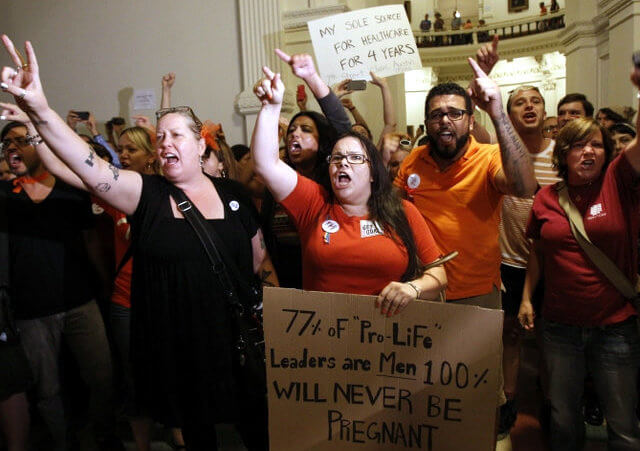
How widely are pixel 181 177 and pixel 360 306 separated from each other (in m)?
0.91

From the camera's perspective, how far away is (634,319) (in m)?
2.28

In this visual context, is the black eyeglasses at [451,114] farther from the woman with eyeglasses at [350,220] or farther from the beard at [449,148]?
the woman with eyeglasses at [350,220]

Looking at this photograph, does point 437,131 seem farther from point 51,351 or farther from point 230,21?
point 230,21

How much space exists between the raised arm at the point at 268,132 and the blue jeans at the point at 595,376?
1.50 metres

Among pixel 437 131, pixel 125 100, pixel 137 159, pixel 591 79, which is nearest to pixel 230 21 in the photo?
pixel 125 100

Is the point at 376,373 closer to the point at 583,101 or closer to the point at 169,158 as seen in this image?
the point at 169,158

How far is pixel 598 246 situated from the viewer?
2256mm

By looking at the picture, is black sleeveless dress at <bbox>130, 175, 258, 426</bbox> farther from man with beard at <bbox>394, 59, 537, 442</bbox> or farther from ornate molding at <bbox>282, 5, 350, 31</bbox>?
ornate molding at <bbox>282, 5, 350, 31</bbox>

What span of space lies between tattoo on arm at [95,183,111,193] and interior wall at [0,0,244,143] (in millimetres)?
3790

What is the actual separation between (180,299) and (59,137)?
75 centimetres

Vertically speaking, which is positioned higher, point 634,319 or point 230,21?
point 230,21

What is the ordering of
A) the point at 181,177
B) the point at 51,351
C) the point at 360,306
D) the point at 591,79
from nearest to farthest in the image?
the point at 360,306, the point at 181,177, the point at 51,351, the point at 591,79

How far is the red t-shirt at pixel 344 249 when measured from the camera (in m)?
2.10

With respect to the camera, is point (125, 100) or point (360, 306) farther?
point (125, 100)
